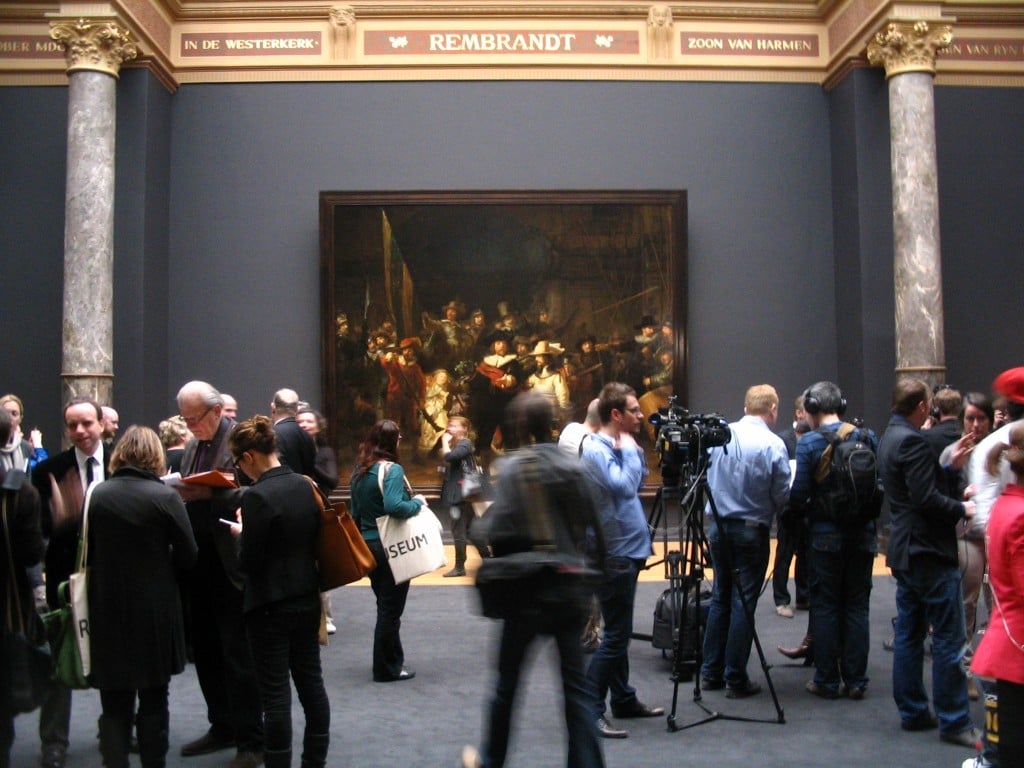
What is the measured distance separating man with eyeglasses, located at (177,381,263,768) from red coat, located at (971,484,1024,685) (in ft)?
10.4

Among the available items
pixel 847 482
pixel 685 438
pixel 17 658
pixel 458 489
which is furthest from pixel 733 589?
pixel 458 489

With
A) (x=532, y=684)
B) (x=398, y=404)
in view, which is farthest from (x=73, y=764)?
(x=398, y=404)

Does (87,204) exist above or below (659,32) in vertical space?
below

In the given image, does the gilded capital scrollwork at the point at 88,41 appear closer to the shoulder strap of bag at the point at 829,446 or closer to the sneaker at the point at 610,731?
the shoulder strap of bag at the point at 829,446

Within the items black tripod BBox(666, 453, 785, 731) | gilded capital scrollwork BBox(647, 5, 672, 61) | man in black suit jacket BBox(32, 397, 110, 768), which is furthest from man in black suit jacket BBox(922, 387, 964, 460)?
gilded capital scrollwork BBox(647, 5, 672, 61)

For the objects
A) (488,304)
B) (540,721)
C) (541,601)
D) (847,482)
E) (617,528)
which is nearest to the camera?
(541,601)

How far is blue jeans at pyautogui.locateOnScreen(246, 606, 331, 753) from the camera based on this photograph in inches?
166

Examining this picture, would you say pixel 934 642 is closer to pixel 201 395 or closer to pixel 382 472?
pixel 382 472

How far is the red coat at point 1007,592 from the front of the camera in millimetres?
3449

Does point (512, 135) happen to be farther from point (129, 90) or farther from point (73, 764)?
point (73, 764)

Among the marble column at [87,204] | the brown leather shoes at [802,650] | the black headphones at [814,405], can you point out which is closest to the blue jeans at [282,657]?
the black headphones at [814,405]

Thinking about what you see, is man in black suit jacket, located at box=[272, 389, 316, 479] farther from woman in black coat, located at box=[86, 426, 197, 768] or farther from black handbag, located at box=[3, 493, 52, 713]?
black handbag, located at box=[3, 493, 52, 713]

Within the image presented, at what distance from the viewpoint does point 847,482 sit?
5805mm

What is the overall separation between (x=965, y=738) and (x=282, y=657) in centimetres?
328
